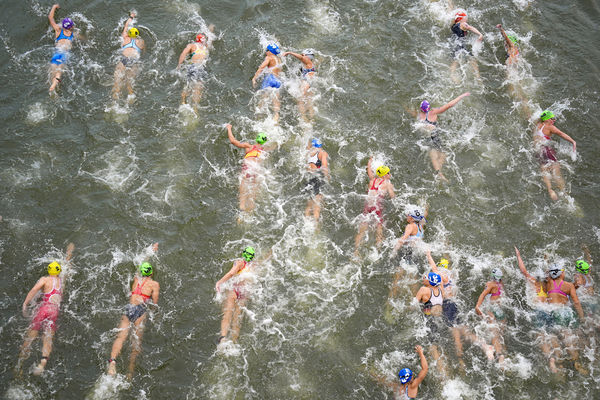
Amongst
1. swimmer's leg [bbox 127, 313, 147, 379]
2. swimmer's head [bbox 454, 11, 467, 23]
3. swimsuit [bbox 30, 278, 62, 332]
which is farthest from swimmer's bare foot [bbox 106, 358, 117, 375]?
swimmer's head [bbox 454, 11, 467, 23]

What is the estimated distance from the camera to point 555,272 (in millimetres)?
11680

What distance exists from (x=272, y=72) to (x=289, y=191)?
4.52 metres

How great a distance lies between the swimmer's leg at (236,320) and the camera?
1101 centimetres

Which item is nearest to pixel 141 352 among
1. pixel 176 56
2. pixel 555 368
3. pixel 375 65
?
pixel 555 368

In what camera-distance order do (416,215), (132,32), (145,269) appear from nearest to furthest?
(145,269) → (416,215) → (132,32)

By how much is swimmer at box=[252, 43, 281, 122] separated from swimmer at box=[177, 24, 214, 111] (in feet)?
5.63

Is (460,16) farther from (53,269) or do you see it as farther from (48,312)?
(48,312)

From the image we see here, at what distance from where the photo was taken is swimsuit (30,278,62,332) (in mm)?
10766

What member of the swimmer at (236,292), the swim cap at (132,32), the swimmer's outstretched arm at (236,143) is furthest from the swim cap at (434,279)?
the swim cap at (132,32)

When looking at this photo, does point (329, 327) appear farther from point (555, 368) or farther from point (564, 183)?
point (564, 183)

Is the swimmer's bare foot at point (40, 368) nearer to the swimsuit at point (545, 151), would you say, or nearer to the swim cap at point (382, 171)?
the swim cap at point (382, 171)

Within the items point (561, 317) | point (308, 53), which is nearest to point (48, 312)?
point (308, 53)

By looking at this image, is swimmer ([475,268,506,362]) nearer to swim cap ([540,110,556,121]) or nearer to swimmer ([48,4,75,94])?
swim cap ([540,110,556,121])

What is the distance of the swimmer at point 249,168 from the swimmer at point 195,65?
6.77 ft
